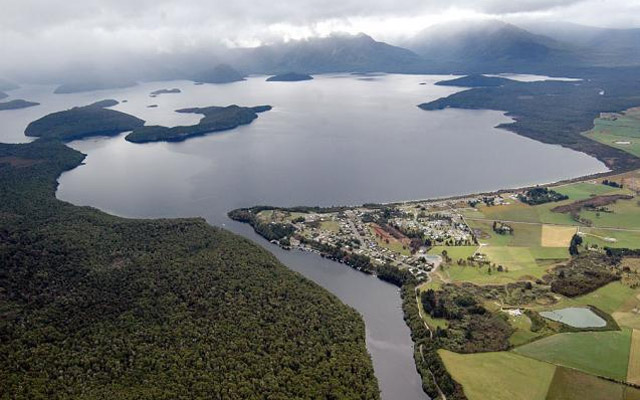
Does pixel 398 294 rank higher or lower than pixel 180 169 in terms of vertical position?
lower

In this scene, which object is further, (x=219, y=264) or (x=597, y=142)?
(x=597, y=142)

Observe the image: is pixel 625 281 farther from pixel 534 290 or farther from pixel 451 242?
pixel 451 242

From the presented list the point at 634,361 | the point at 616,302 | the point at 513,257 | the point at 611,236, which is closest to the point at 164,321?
the point at 634,361

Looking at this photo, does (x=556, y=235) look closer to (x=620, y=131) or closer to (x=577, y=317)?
(x=577, y=317)

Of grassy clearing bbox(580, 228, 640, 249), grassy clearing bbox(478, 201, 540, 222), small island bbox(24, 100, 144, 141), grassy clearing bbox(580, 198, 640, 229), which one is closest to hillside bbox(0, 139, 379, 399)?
grassy clearing bbox(478, 201, 540, 222)

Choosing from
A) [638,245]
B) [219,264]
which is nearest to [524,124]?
[638,245]

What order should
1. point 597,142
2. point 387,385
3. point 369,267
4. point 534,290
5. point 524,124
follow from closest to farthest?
1. point 387,385
2. point 534,290
3. point 369,267
4. point 597,142
5. point 524,124

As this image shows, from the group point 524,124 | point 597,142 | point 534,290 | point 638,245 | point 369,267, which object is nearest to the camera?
point 534,290
